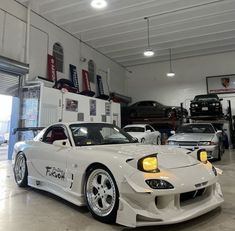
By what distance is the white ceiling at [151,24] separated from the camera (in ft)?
28.3

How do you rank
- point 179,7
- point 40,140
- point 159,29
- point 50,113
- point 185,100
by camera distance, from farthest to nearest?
point 185,100
point 159,29
point 179,7
point 50,113
point 40,140

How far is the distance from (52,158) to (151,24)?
846 centimetres

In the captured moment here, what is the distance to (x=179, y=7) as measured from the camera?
28.8ft

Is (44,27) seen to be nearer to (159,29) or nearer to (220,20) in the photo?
(159,29)

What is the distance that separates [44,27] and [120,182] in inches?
339

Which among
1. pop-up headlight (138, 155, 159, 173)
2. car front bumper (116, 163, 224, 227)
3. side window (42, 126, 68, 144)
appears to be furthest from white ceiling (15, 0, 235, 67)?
car front bumper (116, 163, 224, 227)

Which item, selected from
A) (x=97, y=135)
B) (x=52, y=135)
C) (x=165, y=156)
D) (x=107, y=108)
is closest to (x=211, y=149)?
(x=97, y=135)

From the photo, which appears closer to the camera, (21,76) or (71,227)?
(71,227)

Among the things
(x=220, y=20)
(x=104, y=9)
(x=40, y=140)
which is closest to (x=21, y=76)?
(x=104, y=9)

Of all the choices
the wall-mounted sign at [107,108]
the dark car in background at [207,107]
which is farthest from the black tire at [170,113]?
the wall-mounted sign at [107,108]

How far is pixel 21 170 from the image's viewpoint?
13.6 feet

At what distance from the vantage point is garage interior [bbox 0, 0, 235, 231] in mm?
3074

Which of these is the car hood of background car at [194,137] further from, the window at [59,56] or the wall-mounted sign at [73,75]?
the window at [59,56]

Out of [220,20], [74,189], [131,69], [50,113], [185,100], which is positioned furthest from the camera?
[131,69]
